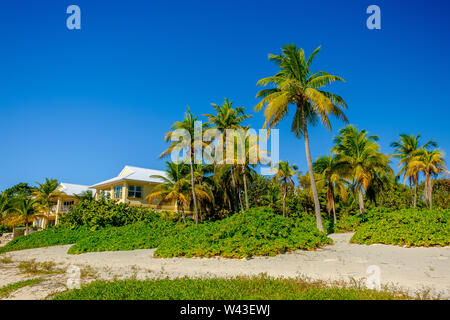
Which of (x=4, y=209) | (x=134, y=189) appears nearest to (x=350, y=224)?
(x=134, y=189)

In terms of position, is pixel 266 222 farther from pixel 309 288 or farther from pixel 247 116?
pixel 247 116

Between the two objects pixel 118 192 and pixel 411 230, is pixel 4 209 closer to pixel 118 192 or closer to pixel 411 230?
pixel 118 192

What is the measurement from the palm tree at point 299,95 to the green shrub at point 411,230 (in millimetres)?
2817

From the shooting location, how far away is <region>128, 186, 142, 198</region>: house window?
32050mm

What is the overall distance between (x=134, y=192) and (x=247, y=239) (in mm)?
22810

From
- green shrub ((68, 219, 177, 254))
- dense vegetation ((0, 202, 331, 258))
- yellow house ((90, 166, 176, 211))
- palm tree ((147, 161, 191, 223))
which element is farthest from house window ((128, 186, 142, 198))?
dense vegetation ((0, 202, 331, 258))

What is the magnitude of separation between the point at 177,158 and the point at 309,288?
2149 cm

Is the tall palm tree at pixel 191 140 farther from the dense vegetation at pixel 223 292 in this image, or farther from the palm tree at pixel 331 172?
the dense vegetation at pixel 223 292

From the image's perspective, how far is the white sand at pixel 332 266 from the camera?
7164 mm

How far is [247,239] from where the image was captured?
12070mm

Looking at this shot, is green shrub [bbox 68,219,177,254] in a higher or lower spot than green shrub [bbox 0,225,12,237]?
higher

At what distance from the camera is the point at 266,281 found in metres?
6.66

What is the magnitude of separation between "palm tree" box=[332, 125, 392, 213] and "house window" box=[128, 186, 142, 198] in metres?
20.8

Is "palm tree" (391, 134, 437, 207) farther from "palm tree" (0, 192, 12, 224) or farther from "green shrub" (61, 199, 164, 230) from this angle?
"palm tree" (0, 192, 12, 224)
